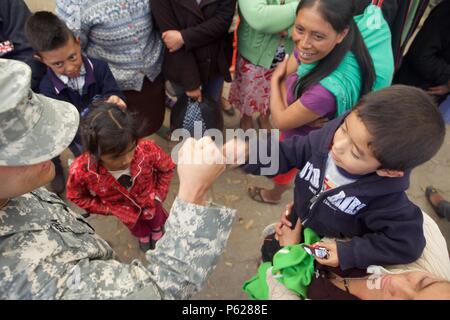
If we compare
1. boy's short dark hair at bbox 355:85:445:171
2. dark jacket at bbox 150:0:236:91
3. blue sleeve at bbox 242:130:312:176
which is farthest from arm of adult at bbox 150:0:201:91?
boy's short dark hair at bbox 355:85:445:171

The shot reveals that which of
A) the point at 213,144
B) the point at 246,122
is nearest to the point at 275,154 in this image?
the point at 213,144

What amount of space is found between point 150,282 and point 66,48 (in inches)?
72.2

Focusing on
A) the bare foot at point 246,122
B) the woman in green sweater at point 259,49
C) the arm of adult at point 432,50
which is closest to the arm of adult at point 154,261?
the woman in green sweater at point 259,49

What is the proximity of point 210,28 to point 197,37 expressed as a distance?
0.13 metres

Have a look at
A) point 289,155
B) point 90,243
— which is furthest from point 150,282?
point 289,155

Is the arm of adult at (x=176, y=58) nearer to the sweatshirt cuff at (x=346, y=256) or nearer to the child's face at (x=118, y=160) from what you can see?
the child's face at (x=118, y=160)

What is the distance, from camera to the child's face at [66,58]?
242 cm

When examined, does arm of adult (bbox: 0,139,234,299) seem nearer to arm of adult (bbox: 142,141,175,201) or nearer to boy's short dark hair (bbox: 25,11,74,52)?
arm of adult (bbox: 142,141,175,201)

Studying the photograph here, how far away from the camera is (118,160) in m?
2.26

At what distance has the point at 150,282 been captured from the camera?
136 centimetres

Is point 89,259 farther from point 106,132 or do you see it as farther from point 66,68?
point 66,68

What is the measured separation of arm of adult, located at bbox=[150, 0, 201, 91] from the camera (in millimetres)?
2678

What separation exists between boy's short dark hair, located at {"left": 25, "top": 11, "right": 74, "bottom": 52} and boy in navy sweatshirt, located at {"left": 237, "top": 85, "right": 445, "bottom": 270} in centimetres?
160

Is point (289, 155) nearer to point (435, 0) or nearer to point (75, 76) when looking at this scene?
point (75, 76)
